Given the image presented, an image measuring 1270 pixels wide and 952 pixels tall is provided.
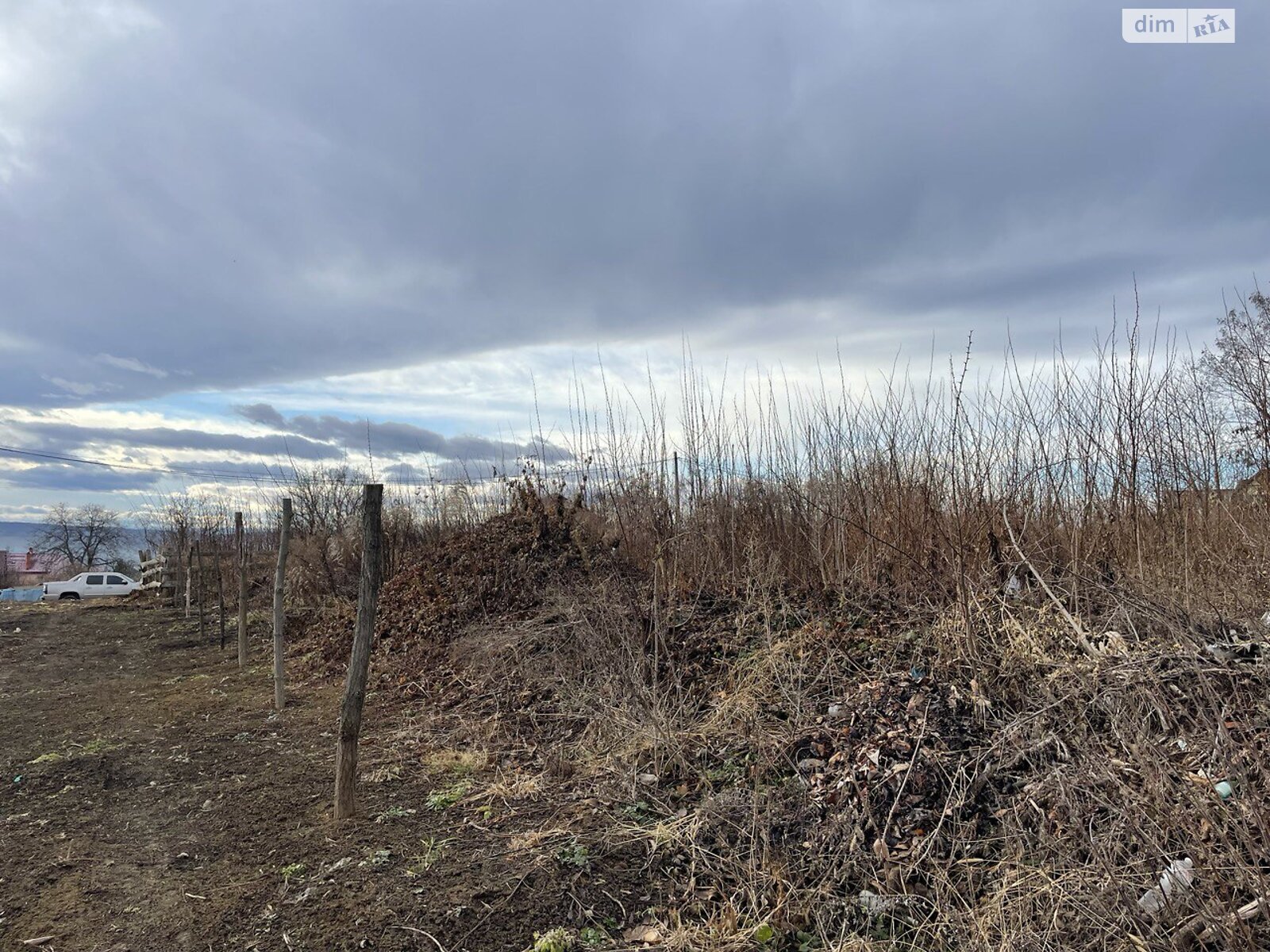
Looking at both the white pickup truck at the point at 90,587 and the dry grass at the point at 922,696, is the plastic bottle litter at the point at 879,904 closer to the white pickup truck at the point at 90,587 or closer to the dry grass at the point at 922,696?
the dry grass at the point at 922,696

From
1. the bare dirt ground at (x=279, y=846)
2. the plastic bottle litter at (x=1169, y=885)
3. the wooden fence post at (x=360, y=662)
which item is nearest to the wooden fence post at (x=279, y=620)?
the bare dirt ground at (x=279, y=846)

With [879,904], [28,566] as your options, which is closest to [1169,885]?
[879,904]

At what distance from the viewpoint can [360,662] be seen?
13.3ft

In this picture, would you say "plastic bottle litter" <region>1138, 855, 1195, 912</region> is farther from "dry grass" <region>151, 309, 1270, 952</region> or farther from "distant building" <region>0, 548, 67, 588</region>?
"distant building" <region>0, 548, 67, 588</region>

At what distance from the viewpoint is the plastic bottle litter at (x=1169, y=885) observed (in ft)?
7.78

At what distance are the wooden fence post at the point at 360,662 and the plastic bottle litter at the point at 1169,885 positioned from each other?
3.45 m

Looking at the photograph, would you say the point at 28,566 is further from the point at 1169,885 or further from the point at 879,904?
the point at 1169,885

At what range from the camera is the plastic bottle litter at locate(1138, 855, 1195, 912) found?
2371 mm

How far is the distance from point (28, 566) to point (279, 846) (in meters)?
55.0

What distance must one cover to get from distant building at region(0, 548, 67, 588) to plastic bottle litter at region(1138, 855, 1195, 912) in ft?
165

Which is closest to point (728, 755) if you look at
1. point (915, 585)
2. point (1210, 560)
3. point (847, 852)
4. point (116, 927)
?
point (847, 852)

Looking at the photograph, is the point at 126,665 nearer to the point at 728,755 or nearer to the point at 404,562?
the point at 404,562

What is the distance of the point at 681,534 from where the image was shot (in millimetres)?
7711

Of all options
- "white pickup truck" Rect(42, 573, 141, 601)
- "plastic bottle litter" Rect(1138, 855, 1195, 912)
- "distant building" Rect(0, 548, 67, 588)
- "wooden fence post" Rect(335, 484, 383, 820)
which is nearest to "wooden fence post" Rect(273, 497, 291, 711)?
"wooden fence post" Rect(335, 484, 383, 820)
